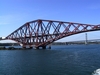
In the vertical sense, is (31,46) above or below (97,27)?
below

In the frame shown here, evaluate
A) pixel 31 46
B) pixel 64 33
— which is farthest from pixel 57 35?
pixel 31 46

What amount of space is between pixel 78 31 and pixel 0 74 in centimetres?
6714

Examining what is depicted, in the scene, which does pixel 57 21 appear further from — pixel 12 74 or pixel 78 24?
pixel 12 74

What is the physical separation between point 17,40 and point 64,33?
5001cm

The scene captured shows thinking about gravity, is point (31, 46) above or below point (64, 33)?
below

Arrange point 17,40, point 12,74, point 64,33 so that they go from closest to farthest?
point 12,74 → point 64,33 → point 17,40

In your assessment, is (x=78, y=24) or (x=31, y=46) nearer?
(x=78, y=24)

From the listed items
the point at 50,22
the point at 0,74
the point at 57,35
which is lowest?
the point at 0,74

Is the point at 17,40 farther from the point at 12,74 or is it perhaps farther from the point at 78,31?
the point at 12,74

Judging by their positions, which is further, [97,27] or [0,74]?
[97,27]

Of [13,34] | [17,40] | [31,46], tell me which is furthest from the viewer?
[13,34]

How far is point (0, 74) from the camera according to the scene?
3047 cm

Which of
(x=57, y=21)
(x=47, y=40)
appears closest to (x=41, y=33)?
(x=47, y=40)

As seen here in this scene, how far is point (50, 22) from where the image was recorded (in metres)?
108
